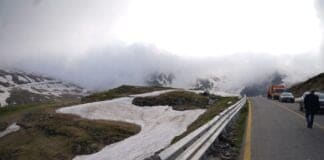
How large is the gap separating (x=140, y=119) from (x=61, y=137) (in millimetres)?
12359

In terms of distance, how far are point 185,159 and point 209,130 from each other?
16.9 ft

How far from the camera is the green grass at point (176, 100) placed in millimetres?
69412

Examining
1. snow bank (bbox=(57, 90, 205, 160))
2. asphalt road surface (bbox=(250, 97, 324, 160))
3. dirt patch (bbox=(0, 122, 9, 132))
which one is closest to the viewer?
asphalt road surface (bbox=(250, 97, 324, 160))

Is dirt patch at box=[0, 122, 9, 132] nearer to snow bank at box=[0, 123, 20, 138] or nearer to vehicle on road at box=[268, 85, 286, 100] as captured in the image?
snow bank at box=[0, 123, 20, 138]

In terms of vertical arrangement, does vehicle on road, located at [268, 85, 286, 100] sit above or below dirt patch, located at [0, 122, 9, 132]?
above

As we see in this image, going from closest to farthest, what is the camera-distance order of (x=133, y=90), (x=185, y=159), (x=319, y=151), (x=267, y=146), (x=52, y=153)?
1. (x=185, y=159)
2. (x=319, y=151)
3. (x=267, y=146)
4. (x=52, y=153)
5. (x=133, y=90)

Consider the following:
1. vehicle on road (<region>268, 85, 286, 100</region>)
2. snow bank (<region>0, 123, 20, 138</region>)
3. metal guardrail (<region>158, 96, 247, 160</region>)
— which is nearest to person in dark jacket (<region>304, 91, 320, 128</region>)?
metal guardrail (<region>158, 96, 247, 160</region>)

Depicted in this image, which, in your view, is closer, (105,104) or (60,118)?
(60,118)

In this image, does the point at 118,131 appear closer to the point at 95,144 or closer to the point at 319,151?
the point at 95,144

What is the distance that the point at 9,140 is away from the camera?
2520 inches

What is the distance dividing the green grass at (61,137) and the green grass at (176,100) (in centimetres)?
1308

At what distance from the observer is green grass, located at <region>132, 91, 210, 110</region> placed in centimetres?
6941

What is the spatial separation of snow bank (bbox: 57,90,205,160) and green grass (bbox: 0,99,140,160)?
260 centimetres

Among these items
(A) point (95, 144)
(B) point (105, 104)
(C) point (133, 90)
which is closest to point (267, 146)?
(A) point (95, 144)
